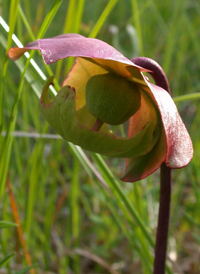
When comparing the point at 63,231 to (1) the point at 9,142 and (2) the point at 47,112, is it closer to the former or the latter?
(1) the point at 9,142

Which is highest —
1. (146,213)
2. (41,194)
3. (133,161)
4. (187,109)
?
(133,161)

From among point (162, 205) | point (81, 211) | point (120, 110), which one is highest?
point (120, 110)

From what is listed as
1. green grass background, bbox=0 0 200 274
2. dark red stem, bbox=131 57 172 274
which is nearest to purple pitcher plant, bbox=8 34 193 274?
dark red stem, bbox=131 57 172 274

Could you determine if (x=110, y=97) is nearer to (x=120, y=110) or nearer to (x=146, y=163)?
(x=120, y=110)

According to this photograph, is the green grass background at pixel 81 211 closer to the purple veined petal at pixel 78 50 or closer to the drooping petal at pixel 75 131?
the drooping petal at pixel 75 131

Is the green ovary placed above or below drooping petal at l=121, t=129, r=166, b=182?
above

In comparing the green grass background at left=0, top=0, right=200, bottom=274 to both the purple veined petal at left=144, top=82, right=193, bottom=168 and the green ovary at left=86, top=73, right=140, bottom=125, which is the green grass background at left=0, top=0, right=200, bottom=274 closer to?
the green ovary at left=86, top=73, right=140, bottom=125

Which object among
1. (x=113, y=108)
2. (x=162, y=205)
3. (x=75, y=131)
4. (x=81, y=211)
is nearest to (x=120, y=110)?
(x=113, y=108)

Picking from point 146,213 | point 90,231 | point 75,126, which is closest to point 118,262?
point 90,231
